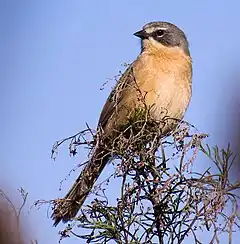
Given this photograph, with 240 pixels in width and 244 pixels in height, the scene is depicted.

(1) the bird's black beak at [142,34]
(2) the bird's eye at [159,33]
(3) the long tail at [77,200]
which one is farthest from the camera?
(2) the bird's eye at [159,33]

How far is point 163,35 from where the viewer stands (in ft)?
16.7

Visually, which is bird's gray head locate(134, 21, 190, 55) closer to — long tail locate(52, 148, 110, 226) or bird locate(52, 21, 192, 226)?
bird locate(52, 21, 192, 226)

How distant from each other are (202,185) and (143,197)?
0.79 ft

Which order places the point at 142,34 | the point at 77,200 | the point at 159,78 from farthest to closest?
the point at 142,34
the point at 159,78
the point at 77,200

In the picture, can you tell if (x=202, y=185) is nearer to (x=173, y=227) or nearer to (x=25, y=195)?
(x=173, y=227)

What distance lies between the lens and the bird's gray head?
4.94m

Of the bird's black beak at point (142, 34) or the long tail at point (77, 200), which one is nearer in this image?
the long tail at point (77, 200)

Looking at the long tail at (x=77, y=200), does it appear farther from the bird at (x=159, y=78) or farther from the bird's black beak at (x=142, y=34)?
the bird's black beak at (x=142, y=34)

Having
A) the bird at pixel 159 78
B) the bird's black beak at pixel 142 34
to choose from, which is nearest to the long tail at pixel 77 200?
the bird at pixel 159 78

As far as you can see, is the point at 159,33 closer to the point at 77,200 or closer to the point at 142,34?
the point at 142,34

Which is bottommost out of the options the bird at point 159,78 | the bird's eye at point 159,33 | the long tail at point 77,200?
the long tail at point 77,200

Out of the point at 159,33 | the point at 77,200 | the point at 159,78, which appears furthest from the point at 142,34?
the point at 77,200

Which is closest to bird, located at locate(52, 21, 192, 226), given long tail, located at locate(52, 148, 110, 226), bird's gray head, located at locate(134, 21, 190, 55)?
bird's gray head, located at locate(134, 21, 190, 55)

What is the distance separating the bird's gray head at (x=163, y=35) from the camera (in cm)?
494
